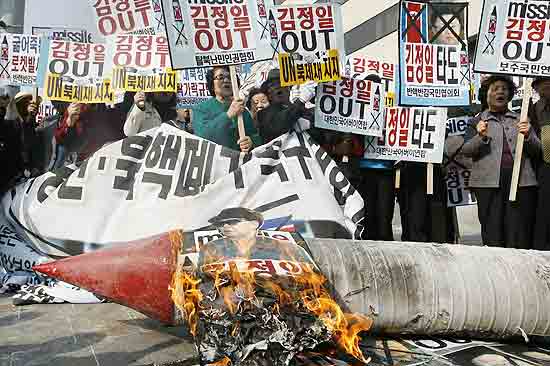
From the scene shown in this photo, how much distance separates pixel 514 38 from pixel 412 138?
1.40m

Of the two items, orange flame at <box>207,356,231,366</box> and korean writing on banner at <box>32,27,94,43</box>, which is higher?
korean writing on banner at <box>32,27,94,43</box>

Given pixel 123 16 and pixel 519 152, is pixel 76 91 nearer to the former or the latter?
pixel 123 16

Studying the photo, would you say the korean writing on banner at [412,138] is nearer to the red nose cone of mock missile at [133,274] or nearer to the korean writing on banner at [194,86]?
the red nose cone of mock missile at [133,274]

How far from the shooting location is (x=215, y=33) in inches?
248

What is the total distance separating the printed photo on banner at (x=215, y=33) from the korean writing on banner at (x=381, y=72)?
1.17 m

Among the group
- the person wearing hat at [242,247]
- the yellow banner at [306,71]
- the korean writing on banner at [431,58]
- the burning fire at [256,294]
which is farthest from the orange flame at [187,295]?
the korean writing on banner at [431,58]

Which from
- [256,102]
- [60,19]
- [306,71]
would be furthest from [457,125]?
[60,19]

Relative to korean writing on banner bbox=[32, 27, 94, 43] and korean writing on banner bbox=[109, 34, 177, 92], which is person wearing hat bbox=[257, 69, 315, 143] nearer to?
korean writing on banner bbox=[109, 34, 177, 92]

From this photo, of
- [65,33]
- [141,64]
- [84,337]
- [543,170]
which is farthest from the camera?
[65,33]

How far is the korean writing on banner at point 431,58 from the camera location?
266 inches

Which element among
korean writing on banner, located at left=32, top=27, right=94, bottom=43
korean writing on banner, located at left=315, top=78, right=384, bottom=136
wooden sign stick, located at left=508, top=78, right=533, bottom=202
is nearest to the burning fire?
korean writing on banner, located at left=315, top=78, right=384, bottom=136

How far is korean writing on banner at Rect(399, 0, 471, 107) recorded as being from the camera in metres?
6.76

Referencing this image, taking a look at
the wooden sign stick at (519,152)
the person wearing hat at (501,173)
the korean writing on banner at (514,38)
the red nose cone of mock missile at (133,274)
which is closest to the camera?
the red nose cone of mock missile at (133,274)

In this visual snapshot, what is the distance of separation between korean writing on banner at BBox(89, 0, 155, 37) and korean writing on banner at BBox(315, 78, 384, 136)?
2.51 m
